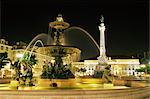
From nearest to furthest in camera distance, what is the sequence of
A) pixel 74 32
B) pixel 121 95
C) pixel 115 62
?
pixel 121 95 → pixel 74 32 → pixel 115 62

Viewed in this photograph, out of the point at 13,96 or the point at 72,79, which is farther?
the point at 72,79

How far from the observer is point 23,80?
43.0 ft

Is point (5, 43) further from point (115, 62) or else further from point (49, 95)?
point (49, 95)

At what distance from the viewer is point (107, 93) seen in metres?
8.45

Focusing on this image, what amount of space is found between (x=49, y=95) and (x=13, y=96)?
1.21 metres

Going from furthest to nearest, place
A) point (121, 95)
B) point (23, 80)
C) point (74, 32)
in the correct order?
point (74, 32)
point (23, 80)
point (121, 95)

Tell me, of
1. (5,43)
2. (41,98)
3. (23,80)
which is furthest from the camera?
(5,43)

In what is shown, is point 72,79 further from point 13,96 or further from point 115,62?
point 115,62

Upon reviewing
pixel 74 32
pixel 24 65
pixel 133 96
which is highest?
pixel 74 32

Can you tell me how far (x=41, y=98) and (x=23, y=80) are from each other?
5276 mm

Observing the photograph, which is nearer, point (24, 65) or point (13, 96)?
point (13, 96)

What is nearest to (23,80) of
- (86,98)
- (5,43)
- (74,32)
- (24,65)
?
(24,65)

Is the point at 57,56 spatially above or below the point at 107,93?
above

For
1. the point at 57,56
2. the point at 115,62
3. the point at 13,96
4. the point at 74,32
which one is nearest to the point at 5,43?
the point at 115,62
